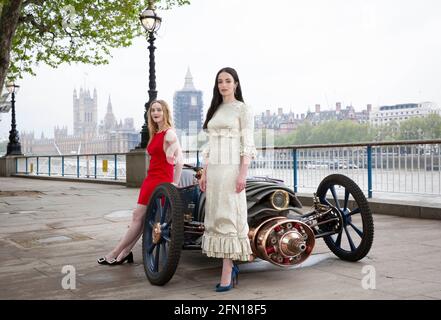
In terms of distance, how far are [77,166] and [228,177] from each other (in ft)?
61.9

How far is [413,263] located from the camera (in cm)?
476

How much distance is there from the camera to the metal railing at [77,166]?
711 inches

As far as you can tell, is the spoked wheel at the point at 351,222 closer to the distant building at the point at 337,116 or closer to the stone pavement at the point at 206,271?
the stone pavement at the point at 206,271

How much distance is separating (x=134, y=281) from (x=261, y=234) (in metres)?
1.18

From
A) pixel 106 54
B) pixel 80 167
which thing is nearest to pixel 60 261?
pixel 106 54

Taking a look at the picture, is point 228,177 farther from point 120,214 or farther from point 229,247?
point 120,214

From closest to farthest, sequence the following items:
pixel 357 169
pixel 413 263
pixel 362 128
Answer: pixel 413 263 < pixel 357 169 < pixel 362 128

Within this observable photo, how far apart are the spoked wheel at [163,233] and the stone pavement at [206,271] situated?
0.50 feet

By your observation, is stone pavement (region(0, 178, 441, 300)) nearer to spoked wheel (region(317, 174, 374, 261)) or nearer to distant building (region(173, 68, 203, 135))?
spoked wheel (region(317, 174, 374, 261))

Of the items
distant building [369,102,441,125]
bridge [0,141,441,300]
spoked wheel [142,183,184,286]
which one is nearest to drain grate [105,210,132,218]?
bridge [0,141,441,300]

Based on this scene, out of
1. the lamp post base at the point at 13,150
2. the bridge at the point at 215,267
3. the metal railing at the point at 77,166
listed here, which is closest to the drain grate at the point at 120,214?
the bridge at the point at 215,267

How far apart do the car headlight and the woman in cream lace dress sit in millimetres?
437

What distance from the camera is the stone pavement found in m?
3.88
